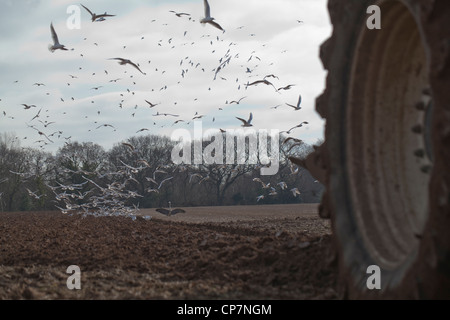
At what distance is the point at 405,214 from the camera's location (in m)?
4.39

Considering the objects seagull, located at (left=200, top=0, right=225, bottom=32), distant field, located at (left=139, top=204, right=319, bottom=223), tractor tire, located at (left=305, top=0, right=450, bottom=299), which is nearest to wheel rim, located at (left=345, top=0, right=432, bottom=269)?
tractor tire, located at (left=305, top=0, right=450, bottom=299)

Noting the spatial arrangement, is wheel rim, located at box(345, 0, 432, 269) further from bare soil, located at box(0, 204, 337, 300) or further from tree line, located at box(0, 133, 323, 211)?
tree line, located at box(0, 133, 323, 211)

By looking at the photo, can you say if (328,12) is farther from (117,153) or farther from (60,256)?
(117,153)

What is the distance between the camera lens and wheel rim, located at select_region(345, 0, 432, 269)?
4.30 meters

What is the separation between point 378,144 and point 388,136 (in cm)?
12

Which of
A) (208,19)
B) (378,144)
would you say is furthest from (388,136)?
(208,19)

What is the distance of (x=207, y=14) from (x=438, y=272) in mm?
7521

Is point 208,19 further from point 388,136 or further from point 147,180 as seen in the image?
point 147,180

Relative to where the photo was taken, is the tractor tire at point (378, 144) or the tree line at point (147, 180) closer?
the tractor tire at point (378, 144)

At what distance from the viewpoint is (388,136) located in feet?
15.0

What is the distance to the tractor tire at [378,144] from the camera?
13.4ft

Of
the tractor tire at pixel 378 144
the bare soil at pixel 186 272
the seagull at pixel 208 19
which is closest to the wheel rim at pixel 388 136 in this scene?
the tractor tire at pixel 378 144

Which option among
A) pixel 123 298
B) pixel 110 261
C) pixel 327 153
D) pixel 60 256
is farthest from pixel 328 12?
pixel 60 256

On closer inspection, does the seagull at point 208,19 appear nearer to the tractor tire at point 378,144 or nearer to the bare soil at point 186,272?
the bare soil at point 186,272
